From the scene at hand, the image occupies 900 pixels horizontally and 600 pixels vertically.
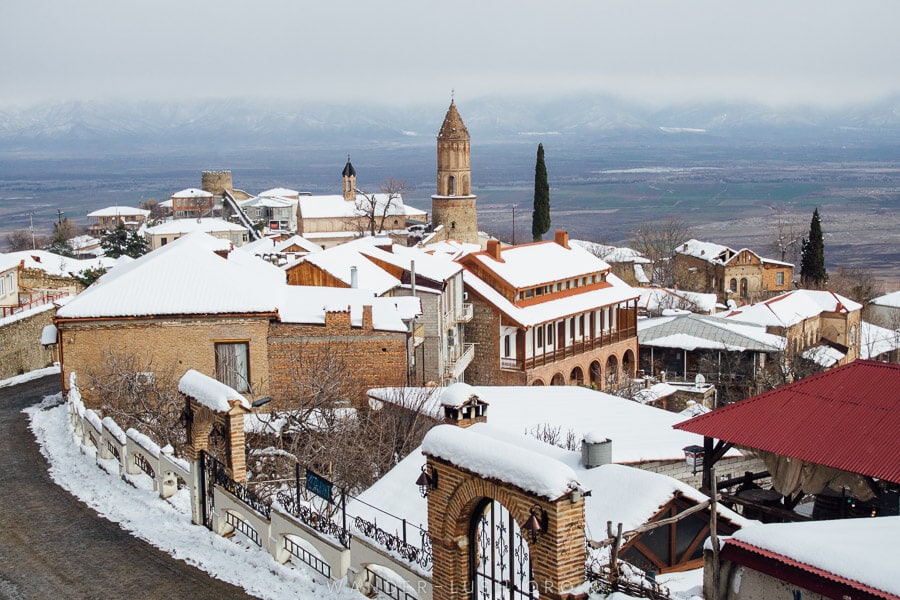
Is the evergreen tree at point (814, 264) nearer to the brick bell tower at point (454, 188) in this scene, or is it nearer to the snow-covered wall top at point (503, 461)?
the brick bell tower at point (454, 188)

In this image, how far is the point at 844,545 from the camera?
10859 millimetres

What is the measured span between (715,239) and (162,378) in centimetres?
14285

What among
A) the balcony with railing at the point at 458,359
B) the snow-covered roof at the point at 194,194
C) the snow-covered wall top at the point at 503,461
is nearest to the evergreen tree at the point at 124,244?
the snow-covered roof at the point at 194,194

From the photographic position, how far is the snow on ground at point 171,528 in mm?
14977

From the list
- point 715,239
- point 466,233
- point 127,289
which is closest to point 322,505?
point 127,289

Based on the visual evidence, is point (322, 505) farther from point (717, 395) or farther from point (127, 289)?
point (717, 395)

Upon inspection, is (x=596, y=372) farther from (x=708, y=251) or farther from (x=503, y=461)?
(x=503, y=461)

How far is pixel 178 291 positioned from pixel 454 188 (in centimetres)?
5119

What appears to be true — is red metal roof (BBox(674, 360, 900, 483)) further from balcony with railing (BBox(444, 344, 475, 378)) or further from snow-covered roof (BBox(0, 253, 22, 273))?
snow-covered roof (BBox(0, 253, 22, 273))

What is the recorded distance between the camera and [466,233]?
80.5 m

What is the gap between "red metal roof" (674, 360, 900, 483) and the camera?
635 inches

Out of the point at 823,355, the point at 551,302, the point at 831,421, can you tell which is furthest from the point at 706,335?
the point at 831,421

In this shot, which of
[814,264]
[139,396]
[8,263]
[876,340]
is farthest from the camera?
[814,264]

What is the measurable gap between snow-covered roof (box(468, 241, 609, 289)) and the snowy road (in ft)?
104
